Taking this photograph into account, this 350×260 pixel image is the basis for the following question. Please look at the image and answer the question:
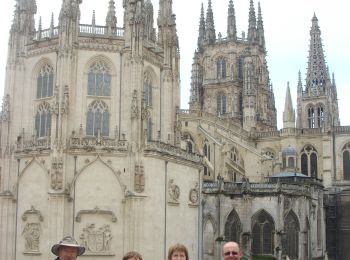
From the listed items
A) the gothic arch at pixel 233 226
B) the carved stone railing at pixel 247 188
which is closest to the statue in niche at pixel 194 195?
the carved stone railing at pixel 247 188

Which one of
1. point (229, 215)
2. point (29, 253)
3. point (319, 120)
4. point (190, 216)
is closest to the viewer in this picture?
point (29, 253)

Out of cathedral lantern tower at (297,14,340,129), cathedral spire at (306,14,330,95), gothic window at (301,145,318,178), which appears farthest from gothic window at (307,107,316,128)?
gothic window at (301,145,318,178)

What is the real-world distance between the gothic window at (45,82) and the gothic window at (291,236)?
73.8 ft

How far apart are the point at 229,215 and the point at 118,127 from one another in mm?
14227

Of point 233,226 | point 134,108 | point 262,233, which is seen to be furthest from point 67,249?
point 262,233

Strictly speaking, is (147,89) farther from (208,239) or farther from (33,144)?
(208,239)

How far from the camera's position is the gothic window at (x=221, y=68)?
82750 mm

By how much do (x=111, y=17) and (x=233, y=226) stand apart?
1956 centimetres

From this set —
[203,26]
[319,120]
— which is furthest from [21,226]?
[203,26]

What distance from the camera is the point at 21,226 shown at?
38812 mm

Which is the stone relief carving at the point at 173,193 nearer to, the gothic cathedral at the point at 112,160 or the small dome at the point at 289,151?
the gothic cathedral at the point at 112,160

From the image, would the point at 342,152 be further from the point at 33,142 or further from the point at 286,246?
the point at 33,142

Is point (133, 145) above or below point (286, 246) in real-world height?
above

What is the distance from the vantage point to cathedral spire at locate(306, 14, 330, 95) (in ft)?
267
